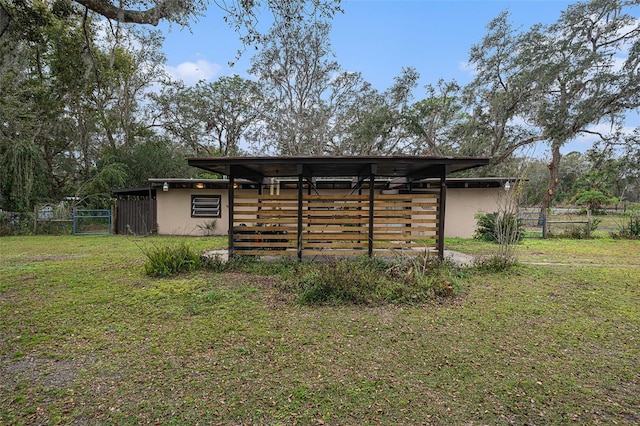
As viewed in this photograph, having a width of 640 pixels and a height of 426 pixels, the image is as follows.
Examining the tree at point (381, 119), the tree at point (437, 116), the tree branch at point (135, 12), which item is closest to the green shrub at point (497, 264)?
the tree branch at point (135, 12)

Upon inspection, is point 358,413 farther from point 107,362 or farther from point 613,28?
point 613,28

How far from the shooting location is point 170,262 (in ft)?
19.6

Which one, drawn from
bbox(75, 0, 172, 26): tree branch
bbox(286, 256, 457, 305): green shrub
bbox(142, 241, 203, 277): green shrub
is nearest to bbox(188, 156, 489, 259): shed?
bbox(142, 241, 203, 277): green shrub

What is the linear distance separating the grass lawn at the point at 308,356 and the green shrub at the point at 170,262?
0.58m

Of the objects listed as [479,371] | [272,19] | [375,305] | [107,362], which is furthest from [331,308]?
[272,19]

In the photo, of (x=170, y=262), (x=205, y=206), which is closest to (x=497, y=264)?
(x=170, y=262)

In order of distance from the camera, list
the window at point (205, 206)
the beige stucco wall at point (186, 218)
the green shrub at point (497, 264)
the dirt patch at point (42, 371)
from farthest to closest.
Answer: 1. the window at point (205, 206)
2. the beige stucco wall at point (186, 218)
3. the green shrub at point (497, 264)
4. the dirt patch at point (42, 371)

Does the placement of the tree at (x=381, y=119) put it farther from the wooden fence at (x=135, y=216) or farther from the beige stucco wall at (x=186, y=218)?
the wooden fence at (x=135, y=216)

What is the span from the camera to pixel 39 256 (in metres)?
8.01

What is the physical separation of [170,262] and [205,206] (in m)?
7.76

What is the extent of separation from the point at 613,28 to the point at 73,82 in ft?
67.1

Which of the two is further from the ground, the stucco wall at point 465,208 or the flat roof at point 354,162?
the flat roof at point 354,162

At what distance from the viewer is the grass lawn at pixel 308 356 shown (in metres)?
2.15

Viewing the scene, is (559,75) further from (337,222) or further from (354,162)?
(337,222)
